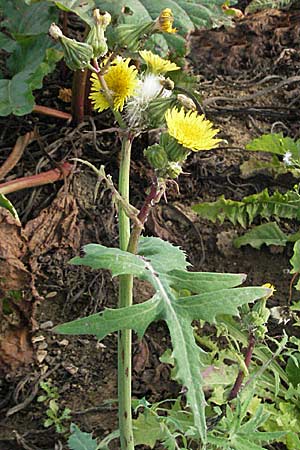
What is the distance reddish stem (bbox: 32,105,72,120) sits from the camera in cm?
269

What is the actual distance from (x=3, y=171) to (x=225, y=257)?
91 cm

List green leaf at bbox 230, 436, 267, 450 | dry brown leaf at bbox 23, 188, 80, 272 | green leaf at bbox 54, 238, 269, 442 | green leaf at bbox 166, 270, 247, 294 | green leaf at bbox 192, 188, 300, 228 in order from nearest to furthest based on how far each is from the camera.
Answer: green leaf at bbox 54, 238, 269, 442 → green leaf at bbox 166, 270, 247, 294 → green leaf at bbox 230, 436, 267, 450 → dry brown leaf at bbox 23, 188, 80, 272 → green leaf at bbox 192, 188, 300, 228

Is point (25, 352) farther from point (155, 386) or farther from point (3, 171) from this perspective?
point (3, 171)

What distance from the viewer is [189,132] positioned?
1.22m

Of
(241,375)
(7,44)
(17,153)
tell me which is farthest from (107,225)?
(241,375)

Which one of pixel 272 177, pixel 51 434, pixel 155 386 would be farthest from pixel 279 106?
pixel 51 434

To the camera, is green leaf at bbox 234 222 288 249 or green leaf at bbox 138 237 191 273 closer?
green leaf at bbox 138 237 191 273

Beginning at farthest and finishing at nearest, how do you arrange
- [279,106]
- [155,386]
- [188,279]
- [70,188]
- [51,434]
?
1. [279,106]
2. [70,188]
3. [155,386]
4. [51,434]
5. [188,279]

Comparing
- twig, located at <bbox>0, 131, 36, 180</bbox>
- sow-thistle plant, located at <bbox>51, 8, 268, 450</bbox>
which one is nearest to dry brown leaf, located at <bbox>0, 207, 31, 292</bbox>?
twig, located at <bbox>0, 131, 36, 180</bbox>

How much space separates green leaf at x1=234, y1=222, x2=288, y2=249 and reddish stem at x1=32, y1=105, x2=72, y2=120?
0.88 m

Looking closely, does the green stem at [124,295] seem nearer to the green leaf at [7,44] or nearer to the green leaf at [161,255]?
the green leaf at [161,255]

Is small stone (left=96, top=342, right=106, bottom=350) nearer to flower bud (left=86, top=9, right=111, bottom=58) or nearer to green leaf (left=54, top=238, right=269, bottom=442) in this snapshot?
green leaf (left=54, top=238, right=269, bottom=442)

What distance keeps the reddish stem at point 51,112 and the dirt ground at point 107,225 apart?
0.15 ft

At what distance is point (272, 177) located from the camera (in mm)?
2807
